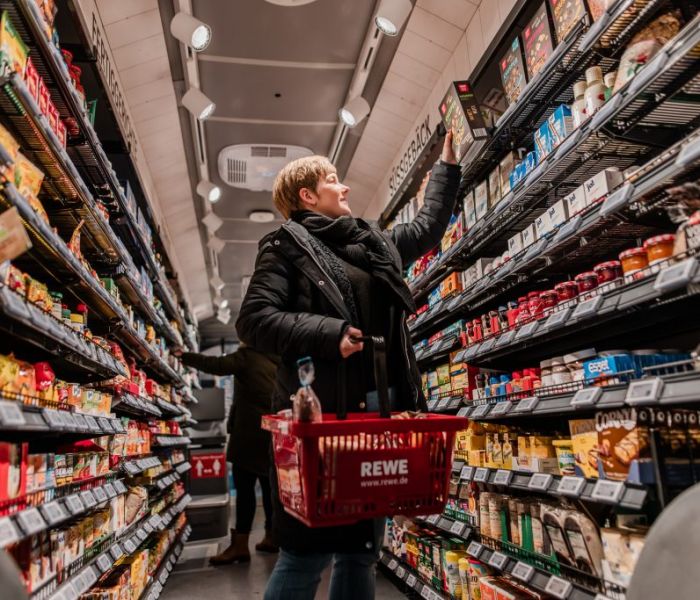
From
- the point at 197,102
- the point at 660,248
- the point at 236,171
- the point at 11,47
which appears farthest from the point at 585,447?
the point at 236,171

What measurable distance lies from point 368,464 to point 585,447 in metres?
0.95

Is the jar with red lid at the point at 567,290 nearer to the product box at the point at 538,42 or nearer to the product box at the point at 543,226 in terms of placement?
the product box at the point at 543,226

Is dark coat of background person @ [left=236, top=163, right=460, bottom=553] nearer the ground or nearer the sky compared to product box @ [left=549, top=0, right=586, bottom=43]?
nearer the ground

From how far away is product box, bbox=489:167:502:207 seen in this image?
3.09m

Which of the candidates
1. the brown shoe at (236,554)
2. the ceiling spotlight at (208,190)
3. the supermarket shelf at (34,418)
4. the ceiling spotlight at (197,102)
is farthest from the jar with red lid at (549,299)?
the ceiling spotlight at (208,190)

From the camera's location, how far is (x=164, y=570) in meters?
4.14

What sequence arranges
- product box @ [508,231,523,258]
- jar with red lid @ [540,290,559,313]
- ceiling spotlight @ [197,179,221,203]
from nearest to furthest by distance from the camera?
jar with red lid @ [540,290,559,313]
product box @ [508,231,523,258]
ceiling spotlight @ [197,179,221,203]

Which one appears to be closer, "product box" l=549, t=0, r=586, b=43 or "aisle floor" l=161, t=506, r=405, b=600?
"product box" l=549, t=0, r=586, b=43

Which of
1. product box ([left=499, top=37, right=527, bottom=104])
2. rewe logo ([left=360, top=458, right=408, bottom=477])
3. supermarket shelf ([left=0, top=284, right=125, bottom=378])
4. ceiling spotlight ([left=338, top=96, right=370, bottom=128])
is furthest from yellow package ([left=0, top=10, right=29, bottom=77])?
ceiling spotlight ([left=338, top=96, right=370, bottom=128])

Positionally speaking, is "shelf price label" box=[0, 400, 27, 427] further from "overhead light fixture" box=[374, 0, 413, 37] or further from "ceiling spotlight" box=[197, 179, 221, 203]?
"ceiling spotlight" box=[197, 179, 221, 203]

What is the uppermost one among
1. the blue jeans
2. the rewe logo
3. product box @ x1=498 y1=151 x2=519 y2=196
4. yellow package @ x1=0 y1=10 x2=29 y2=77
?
product box @ x1=498 y1=151 x2=519 y2=196

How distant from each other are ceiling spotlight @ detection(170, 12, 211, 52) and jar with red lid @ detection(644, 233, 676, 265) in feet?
9.98

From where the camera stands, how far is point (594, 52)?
87.6 inches

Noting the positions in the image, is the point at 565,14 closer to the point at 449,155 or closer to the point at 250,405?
the point at 449,155
